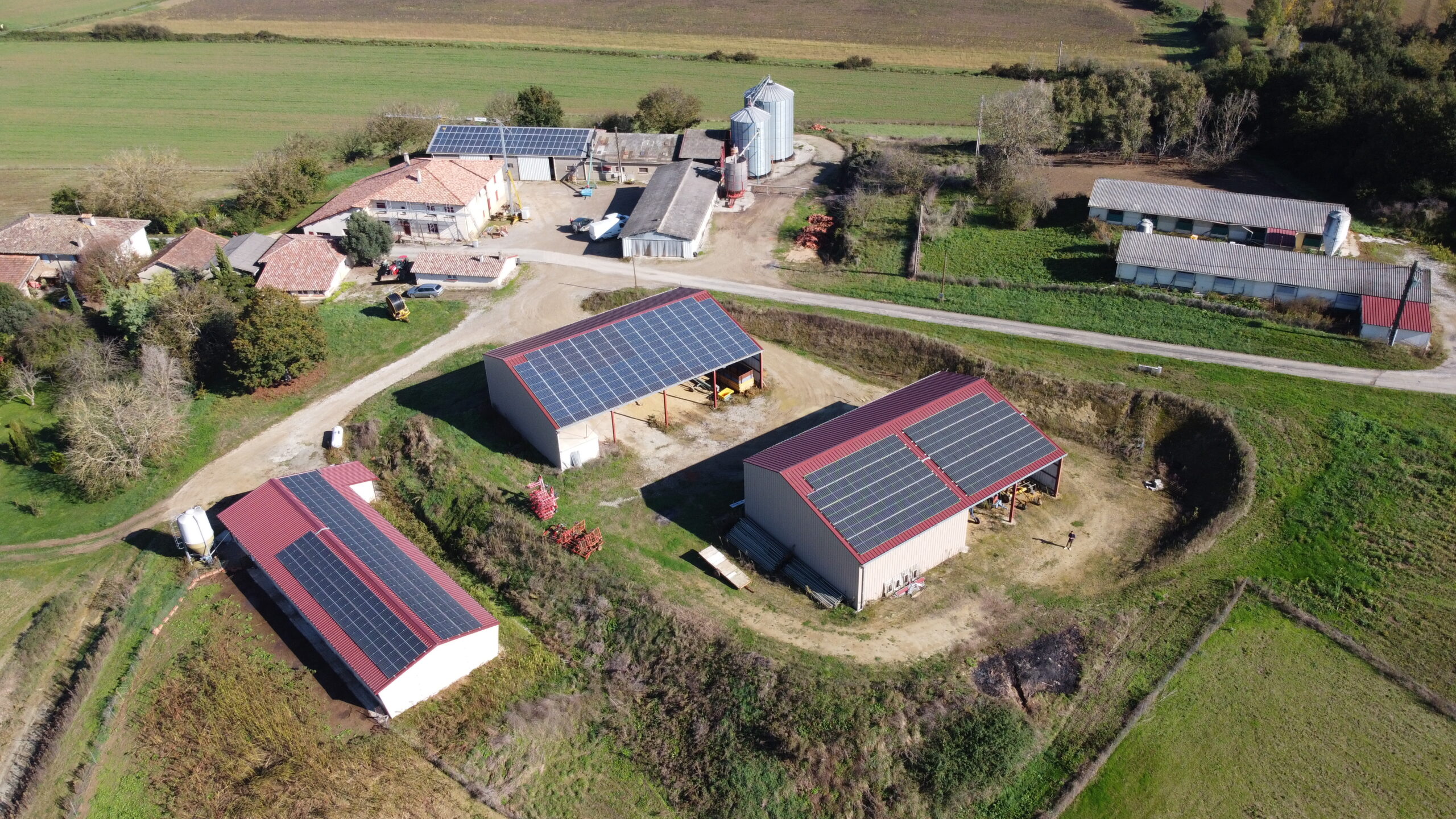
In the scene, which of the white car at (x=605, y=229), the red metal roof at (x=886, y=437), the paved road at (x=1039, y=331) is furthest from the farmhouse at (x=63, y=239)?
the red metal roof at (x=886, y=437)

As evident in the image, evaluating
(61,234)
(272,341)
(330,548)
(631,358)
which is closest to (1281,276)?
(631,358)

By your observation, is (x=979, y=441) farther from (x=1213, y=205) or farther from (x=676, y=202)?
(x=676, y=202)

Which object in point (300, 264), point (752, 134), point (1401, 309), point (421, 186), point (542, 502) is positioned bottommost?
point (542, 502)

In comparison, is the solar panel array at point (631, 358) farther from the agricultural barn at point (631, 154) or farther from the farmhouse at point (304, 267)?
the agricultural barn at point (631, 154)

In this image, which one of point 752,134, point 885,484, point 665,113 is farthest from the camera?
point 665,113

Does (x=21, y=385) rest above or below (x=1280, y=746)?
above

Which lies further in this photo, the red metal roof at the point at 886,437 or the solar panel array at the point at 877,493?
the red metal roof at the point at 886,437
